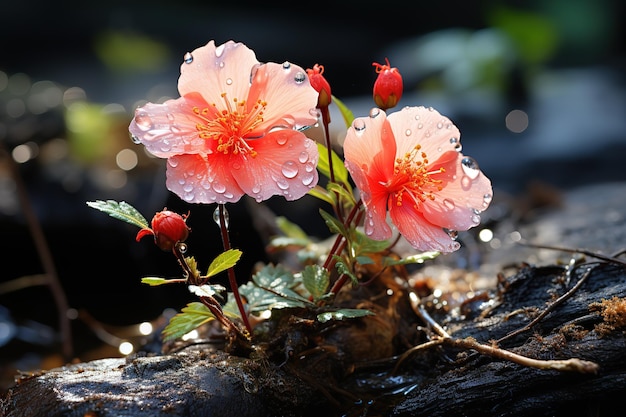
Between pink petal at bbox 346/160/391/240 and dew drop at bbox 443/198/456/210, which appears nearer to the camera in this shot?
pink petal at bbox 346/160/391/240

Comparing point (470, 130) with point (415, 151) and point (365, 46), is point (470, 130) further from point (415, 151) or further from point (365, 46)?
point (415, 151)

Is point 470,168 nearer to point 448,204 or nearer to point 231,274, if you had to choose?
point 448,204

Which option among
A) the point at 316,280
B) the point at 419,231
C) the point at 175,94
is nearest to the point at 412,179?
the point at 419,231

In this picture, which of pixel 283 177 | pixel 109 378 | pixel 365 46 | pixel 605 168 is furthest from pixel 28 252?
pixel 365 46

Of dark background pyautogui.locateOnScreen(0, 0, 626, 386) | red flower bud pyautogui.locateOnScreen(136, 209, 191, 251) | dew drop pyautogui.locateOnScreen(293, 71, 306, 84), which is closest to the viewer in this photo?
red flower bud pyautogui.locateOnScreen(136, 209, 191, 251)

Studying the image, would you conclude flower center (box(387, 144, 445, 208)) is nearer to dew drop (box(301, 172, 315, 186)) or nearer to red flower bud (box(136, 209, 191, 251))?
dew drop (box(301, 172, 315, 186))

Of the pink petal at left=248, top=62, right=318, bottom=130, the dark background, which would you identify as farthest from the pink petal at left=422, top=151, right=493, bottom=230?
the dark background

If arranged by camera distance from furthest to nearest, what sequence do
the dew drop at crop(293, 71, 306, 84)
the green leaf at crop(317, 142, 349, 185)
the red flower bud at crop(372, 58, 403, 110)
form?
the green leaf at crop(317, 142, 349, 185)
the red flower bud at crop(372, 58, 403, 110)
the dew drop at crop(293, 71, 306, 84)

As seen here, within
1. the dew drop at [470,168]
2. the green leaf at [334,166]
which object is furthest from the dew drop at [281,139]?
the dew drop at [470,168]
